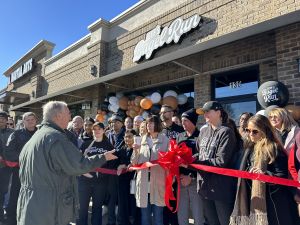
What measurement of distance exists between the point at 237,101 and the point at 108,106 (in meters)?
4.29

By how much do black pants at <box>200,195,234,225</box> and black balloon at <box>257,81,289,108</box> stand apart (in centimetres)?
226

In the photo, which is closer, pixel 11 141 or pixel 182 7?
pixel 11 141

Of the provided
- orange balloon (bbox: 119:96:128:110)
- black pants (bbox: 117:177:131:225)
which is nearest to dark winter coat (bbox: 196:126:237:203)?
black pants (bbox: 117:177:131:225)

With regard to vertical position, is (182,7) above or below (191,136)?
above

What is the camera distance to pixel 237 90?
6.49 m

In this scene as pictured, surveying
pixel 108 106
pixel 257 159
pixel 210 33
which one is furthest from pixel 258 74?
pixel 108 106

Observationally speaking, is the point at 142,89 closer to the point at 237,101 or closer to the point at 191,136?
the point at 237,101

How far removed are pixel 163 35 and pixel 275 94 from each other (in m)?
4.48

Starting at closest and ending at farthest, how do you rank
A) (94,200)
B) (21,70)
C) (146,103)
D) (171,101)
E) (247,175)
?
(247,175) < (94,200) < (171,101) < (146,103) < (21,70)

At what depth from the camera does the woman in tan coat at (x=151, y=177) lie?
396 cm

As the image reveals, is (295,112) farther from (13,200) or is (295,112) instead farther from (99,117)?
(99,117)

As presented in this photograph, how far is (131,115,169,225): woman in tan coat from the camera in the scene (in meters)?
3.96

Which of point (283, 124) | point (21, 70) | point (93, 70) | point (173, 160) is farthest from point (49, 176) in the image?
→ point (21, 70)

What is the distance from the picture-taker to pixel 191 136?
13.7 ft
